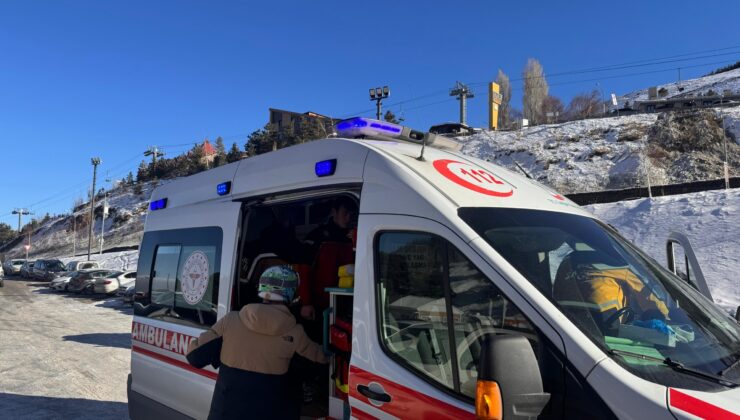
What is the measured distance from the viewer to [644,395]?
5.62ft

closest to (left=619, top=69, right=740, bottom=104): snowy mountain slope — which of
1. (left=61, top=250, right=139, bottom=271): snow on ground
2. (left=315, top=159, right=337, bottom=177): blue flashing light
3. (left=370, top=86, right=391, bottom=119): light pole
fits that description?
(left=370, top=86, right=391, bottom=119): light pole

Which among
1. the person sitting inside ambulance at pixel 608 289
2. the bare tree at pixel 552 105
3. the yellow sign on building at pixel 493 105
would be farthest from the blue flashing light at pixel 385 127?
the bare tree at pixel 552 105

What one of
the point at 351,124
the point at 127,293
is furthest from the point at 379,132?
the point at 127,293

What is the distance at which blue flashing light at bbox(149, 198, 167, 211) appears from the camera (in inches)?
201

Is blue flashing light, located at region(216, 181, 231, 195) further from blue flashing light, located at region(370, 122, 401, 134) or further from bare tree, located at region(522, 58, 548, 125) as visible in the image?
bare tree, located at region(522, 58, 548, 125)

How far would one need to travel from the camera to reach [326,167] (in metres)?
3.18

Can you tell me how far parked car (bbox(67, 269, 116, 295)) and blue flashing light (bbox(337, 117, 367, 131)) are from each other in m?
26.4

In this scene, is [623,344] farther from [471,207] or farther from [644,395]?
[471,207]

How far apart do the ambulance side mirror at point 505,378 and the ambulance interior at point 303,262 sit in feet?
4.82

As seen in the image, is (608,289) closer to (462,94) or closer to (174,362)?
(174,362)

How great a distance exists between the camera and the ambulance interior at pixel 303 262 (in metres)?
3.20

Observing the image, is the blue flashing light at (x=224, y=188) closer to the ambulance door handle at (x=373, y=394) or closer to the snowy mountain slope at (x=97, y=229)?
the ambulance door handle at (x=373, y=394)

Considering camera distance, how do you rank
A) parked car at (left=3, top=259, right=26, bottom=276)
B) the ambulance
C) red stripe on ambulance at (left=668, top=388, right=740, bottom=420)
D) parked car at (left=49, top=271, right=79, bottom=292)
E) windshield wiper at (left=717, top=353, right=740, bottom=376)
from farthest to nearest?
parked car at (left=3, top=259, right=26, bottom=276)
parked car at (left=49, top=271, right=79, bottom=292)
windshield wiper at (left=717, top=353, right=740, bottom=376)
the ambulance
red stripe on ambulance at (left=668, top=388, right=740, bottom=420)

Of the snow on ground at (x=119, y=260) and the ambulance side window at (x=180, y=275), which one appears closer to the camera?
the ambulance side window at (x=180, y=275)
